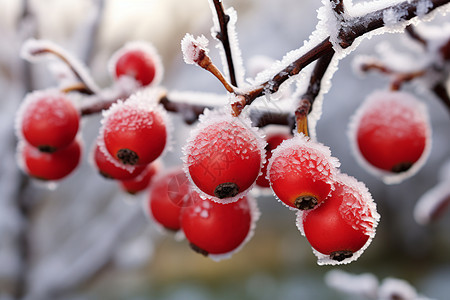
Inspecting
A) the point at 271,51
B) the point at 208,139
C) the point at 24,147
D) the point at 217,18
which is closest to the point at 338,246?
the point at 208,139

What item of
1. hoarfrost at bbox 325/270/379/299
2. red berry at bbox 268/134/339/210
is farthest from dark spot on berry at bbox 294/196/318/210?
hoarfrost at bbox 325/270/379/299

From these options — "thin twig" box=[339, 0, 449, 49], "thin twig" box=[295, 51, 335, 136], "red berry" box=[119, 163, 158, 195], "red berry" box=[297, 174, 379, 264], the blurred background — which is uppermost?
"thin twig" box=[339, 0, 449, 49]

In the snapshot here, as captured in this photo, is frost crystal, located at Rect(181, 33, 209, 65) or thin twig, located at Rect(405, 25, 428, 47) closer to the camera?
frost crystal, located at Rect(181, 33, 209, 65)

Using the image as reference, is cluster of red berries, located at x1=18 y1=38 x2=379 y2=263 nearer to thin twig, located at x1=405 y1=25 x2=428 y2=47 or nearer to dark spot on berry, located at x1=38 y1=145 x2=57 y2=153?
dark spot on berry, located at x1=38 y1=145 x2=57 y2=153

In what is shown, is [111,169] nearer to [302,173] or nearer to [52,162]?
[52,162]

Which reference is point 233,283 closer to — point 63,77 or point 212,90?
point 212,90
